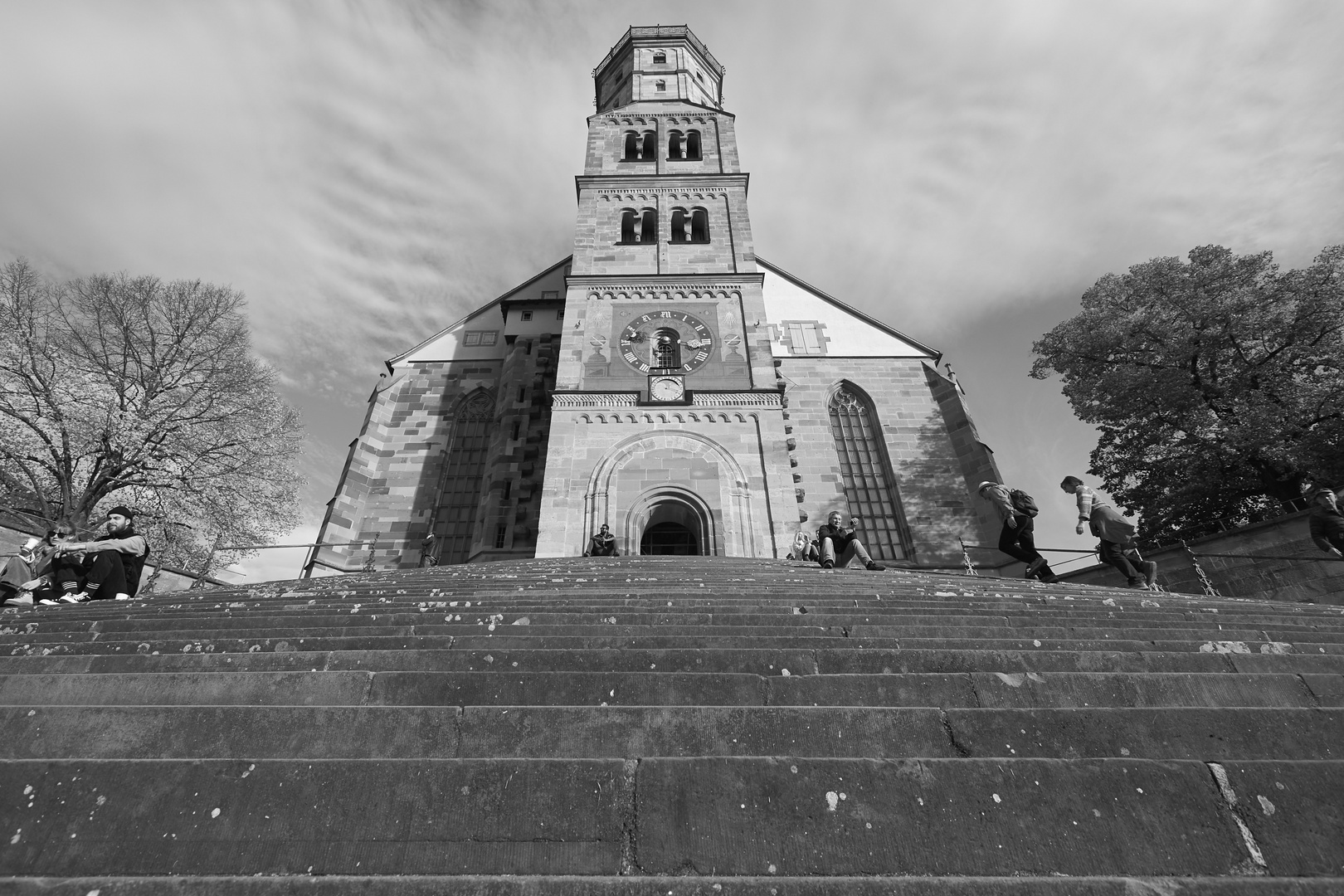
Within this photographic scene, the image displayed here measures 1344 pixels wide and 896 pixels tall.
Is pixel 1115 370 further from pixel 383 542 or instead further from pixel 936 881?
pixel 383 542

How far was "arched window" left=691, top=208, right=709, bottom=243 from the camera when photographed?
818 inches

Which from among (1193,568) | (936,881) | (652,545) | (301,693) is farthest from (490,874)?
(1193,568)

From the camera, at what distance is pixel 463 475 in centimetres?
1873

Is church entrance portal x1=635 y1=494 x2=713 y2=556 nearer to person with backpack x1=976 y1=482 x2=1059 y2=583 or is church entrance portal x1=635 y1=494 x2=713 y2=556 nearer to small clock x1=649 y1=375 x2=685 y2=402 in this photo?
small clock x1=649 y1=375 x2=685 y2=402

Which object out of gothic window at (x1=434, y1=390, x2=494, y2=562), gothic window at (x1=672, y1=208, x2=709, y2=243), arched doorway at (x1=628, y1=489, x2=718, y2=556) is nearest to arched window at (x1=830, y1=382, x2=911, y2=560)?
arched doorway at (x1=628, y1=489, x2=718, y2=556)

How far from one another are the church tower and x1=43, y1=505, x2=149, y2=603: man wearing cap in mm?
7337

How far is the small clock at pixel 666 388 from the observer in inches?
640

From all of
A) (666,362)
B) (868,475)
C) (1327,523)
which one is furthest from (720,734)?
(868,475)

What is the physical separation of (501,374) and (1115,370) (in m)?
19.1

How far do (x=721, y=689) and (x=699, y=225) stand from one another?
65.9 feet

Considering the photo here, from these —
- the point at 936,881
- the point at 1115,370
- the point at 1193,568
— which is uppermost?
the point at 1115,370

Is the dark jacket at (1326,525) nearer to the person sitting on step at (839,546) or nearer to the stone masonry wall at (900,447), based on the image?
the person sitting on step at (839,546)

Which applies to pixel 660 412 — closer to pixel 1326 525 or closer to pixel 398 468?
pixel 398 468

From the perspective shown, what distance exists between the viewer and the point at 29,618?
228 inches
